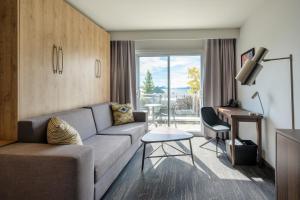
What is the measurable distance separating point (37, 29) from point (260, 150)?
11.1 feet

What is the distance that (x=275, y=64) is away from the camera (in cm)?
305

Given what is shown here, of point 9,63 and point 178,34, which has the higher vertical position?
point 178,34

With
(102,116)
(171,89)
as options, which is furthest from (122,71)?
(102,116)

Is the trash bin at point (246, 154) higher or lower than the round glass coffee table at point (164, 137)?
lower

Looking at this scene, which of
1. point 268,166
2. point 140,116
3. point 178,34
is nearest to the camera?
point 268,166

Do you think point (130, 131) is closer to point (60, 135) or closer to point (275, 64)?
point (60, 135)

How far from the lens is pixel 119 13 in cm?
406

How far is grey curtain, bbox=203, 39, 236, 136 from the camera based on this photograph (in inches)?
204

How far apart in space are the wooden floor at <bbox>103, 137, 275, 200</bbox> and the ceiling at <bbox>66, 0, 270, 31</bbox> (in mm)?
2431

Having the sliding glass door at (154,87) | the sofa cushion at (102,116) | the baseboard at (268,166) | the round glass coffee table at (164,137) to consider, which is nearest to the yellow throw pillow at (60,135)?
the round glass coffee table at (164,137)

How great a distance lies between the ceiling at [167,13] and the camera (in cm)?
356

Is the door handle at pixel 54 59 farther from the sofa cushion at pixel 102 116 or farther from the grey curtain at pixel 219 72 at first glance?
the grey curtain at pixel 219 72

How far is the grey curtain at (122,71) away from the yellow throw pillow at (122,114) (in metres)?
0.84

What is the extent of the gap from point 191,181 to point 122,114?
208 cm
